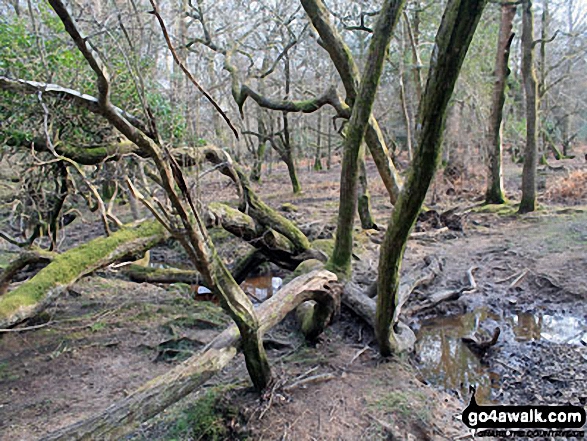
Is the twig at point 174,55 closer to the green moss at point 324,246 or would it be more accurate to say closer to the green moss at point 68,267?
the green moss at point 68,267

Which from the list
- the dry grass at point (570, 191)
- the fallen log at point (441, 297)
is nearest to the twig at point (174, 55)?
the fallen log at point (441, 297)

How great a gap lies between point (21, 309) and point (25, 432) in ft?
3.41

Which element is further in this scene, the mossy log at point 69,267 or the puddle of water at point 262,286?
the puddle of water at point 262,286

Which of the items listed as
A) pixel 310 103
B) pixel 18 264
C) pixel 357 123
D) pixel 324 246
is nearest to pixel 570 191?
pixel 324 246

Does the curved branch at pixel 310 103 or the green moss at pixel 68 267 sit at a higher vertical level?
the curved branch at pixel 310 103

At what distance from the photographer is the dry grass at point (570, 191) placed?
11242mm

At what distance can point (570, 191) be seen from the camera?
37.7 ft

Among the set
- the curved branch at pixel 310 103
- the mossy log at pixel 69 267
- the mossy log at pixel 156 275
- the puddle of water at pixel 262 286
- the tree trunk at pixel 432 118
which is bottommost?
the puddle of water at pixel 262 286

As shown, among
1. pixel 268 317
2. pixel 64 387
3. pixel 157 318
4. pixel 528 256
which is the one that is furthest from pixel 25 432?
pixel 528 256

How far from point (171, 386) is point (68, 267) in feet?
7.61

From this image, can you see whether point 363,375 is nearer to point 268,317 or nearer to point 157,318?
point 268,317

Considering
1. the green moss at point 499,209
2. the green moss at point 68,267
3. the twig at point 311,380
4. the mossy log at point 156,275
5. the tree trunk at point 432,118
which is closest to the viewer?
the tree trunk at point 432,118

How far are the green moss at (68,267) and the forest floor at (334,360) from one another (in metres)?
0.40

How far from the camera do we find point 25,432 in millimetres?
3287
